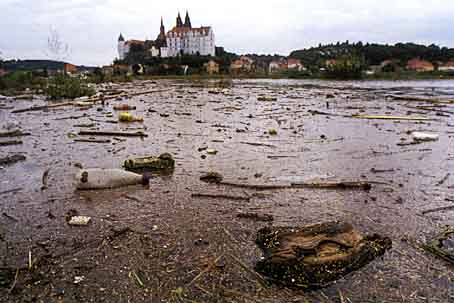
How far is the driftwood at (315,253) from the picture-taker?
3.65m

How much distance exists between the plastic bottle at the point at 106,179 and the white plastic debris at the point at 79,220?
58.0 inches

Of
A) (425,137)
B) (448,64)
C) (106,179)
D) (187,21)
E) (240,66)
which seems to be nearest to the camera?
(106,179)

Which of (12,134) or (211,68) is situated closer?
(12,134)

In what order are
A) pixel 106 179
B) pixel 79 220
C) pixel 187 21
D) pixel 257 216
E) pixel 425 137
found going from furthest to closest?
pixel 187 21 < pixel 425 137 < pixel 106 179 < pixel 257 216 < pixel 79 220

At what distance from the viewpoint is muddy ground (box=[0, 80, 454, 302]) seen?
354 cm

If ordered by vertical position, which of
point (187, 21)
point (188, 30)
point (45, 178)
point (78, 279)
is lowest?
point (78, 279)

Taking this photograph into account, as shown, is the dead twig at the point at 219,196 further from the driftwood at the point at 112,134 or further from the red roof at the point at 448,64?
the red roof at the point at 448,64

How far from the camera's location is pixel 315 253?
3768 millimetres

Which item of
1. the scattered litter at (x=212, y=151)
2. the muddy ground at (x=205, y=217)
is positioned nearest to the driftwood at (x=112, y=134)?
the muddy ground at (x=205, y=217)

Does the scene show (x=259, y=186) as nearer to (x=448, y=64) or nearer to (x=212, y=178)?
(x=212, y=178)

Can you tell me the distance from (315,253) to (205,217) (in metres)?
2.06

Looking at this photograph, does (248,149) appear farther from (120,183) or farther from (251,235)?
(251,235)

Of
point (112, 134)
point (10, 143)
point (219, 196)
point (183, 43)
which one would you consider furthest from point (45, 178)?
point (183, 43)

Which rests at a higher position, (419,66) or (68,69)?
(419,66)
